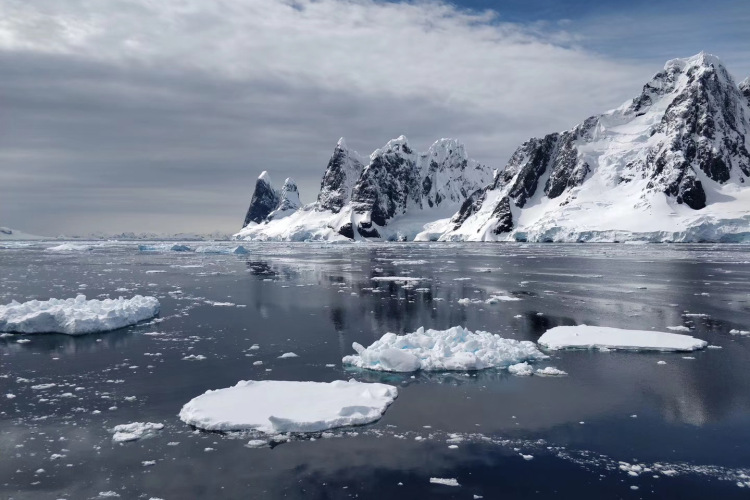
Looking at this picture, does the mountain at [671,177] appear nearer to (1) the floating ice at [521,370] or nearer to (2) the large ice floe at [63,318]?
(1) the floating ice at [521,370]

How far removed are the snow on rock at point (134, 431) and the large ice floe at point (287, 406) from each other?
0.72 m

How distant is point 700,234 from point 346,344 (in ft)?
476

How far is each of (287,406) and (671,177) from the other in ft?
581

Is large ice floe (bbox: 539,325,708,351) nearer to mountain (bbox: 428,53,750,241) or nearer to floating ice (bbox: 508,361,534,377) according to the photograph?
floating ice (bbox: 508,361,534,377)

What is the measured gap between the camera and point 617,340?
19219 millimetres

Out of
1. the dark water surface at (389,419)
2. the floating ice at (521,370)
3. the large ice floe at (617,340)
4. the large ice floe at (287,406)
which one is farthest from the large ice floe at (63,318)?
the large ice floe at (617,340)

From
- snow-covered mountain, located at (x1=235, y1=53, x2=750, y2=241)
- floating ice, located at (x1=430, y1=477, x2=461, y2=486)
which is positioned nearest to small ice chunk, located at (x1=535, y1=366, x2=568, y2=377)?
floating ice, located at (x1=430, y1=477, x2=461, y2=486)

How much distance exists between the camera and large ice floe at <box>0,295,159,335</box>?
2148 cm

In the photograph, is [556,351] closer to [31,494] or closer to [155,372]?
[155,372]

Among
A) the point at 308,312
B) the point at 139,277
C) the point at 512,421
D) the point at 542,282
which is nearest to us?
the point at 512,421

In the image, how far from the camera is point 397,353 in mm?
16062

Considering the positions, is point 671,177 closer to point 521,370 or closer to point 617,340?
point 617,340

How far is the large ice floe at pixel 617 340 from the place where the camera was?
18375mm

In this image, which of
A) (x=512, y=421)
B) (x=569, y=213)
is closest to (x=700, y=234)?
(x=569, y=213)
